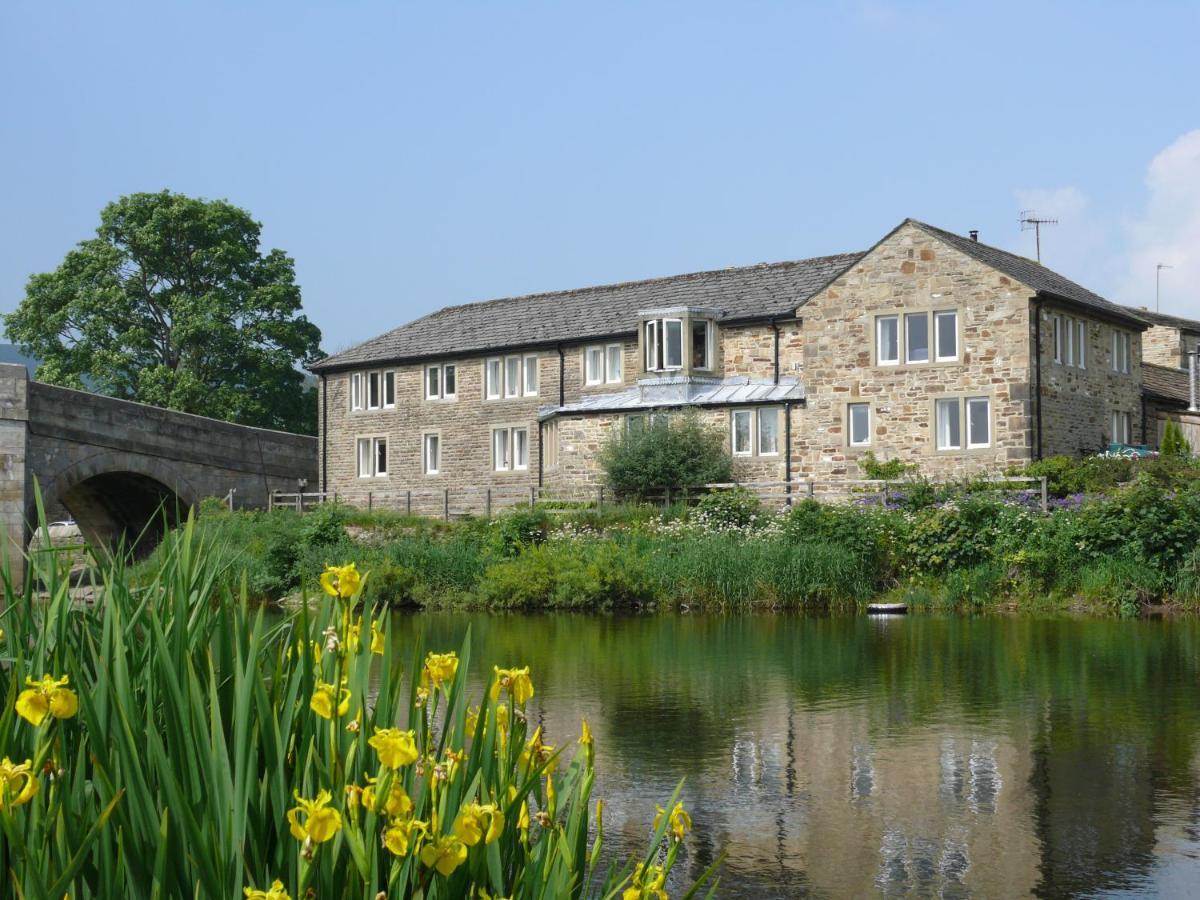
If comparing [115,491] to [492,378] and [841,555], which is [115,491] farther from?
[841,555]

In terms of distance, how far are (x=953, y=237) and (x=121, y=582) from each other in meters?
33.0

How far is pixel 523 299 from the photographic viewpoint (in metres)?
47.1

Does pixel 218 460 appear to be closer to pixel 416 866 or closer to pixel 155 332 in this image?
pixel 155 332

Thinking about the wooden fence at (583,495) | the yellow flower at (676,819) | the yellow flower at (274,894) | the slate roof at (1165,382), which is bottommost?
the yellow flower at (676,819)

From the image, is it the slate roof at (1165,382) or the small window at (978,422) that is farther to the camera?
the slate roof at (1165,382)

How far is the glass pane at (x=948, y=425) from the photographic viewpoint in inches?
1369

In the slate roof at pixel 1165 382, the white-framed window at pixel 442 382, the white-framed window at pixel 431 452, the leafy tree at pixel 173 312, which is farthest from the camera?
the leafy tree at pixel 173 312

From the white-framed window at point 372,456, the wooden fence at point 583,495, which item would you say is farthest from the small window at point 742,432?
the white-framed window at point 372,456

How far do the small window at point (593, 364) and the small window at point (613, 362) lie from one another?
7.7 inches

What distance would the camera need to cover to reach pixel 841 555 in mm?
26469

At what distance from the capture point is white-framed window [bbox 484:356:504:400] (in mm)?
43906

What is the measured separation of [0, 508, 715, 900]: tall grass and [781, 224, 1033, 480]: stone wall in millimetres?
29398

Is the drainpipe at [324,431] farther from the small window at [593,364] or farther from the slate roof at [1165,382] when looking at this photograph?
the slate roof at [1165,382]

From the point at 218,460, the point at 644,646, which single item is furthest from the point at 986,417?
the point at 218,460
